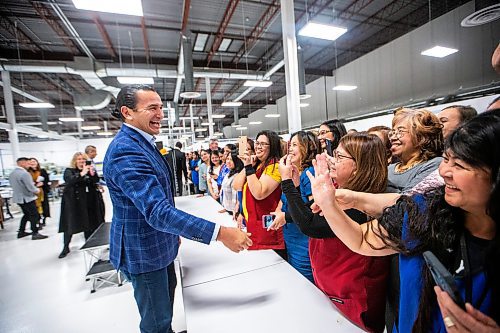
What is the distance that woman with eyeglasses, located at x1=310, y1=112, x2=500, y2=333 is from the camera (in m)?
0.60

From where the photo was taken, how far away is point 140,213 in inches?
44.8

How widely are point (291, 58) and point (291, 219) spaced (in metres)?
2.90

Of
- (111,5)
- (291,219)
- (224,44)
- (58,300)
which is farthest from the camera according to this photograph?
(224,44)

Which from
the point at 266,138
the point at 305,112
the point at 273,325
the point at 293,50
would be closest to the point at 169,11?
the point at 293,50

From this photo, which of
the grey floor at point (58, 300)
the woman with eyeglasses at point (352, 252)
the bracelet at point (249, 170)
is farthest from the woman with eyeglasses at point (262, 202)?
the grey floor at point (58, 300)

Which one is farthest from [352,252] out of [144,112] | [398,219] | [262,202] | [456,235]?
[144,112]

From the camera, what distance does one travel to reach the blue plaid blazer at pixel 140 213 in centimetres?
103

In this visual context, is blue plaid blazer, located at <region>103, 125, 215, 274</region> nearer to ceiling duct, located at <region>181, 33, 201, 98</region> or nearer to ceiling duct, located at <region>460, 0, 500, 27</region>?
ceiling duct, located at <region>460, 0, 500, 27</region>

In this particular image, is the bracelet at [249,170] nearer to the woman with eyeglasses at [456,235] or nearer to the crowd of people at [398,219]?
the crowd of people at [398,219]

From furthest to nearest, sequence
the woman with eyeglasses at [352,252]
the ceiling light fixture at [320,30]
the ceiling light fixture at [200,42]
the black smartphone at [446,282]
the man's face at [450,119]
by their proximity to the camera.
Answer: the ceiling light fixture at [200,42] < the ceiling light fixture at [320,30] < the man's face at [450,119] < the woman with eyeglasses at [352,252] < the black smartphone at [446,282]

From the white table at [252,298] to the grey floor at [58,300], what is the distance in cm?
97

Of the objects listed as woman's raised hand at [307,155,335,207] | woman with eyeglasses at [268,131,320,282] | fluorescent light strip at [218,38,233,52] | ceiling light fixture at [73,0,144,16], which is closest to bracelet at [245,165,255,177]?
woman with eyeglasses at [268,131,320,282]

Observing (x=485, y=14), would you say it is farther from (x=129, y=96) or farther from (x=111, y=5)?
(x=111, y=5)

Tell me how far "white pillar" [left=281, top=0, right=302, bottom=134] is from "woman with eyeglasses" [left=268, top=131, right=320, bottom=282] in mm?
1931
